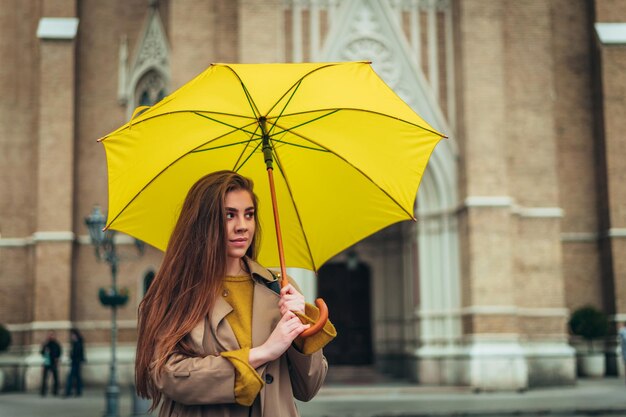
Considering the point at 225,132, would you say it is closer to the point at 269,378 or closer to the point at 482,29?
the point at 269,378

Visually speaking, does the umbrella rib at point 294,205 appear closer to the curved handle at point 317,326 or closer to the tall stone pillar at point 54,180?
the curved handle at point 317,326

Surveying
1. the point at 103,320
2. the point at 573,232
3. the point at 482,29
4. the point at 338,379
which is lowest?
the point at 338,379

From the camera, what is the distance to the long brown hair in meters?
2.93

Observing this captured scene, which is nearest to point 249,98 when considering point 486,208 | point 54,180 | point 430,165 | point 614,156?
point 486,208

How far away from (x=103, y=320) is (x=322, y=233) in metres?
20.7

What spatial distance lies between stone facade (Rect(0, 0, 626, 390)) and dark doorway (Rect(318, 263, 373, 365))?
408 mm

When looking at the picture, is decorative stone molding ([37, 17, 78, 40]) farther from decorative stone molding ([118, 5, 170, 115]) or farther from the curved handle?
the curved handle

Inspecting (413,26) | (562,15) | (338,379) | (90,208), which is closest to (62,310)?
(90,208)

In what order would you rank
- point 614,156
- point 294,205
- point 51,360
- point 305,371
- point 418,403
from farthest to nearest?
point 614,156 < point 51,360 < point 418,403 < point 294,205 < point 305,371

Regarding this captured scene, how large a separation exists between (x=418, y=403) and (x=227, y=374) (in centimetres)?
1520

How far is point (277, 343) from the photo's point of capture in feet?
9.52

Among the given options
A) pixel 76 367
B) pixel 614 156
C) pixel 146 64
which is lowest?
pixel 76 367

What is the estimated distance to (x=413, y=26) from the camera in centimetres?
2322

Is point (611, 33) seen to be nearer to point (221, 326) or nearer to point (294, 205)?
point (294, 205)
